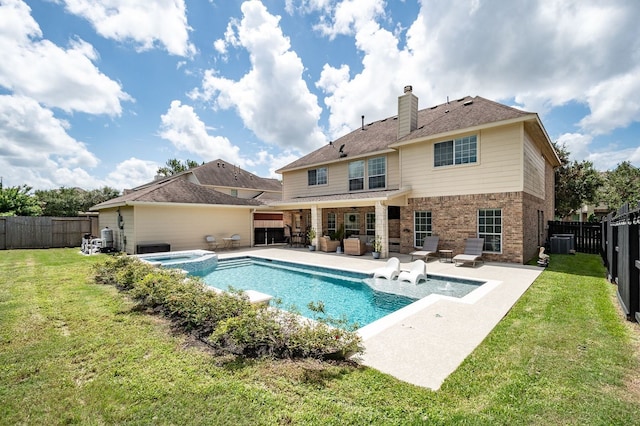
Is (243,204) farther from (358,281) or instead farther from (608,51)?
(608,51)

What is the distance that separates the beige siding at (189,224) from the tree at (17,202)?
15.2 metres

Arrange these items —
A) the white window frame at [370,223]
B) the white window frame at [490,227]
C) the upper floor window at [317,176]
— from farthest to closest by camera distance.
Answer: the upper floor window at [317,176] → the white window frame at [370,223] → the white window frame at [490,227]

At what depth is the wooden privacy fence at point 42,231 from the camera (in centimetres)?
1884

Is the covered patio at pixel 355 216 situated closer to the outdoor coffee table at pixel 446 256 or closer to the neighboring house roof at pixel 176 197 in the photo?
the outdoor coffee table at pixel 446 256

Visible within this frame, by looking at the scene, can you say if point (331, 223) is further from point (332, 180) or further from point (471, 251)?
point (471, 251)

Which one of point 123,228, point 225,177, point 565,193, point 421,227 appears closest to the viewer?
point 421,227

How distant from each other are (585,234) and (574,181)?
14190mm

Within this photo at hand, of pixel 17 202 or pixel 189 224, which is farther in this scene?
pixel 17 202

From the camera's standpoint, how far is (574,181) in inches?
1024

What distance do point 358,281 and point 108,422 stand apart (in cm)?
826

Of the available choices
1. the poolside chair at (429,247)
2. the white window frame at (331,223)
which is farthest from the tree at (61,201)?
the poolside chair at (429,247)

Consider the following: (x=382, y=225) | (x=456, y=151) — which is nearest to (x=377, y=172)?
(x=382, y=225)

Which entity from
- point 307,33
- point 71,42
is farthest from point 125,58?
point 307,33

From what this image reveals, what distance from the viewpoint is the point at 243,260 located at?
597 inches
